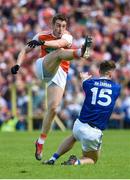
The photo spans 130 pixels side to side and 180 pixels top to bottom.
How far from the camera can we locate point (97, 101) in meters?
11.1

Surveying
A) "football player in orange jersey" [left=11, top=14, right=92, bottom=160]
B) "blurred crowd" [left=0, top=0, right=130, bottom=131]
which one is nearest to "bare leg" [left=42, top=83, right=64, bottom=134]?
"football player in orange jersey" [left=11, top=14, right=92, bottom=160]

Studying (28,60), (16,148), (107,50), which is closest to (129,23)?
(107,50)

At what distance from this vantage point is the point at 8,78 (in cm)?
2511

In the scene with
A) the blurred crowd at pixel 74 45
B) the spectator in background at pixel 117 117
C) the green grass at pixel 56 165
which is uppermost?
the green grass at pixel 56 165

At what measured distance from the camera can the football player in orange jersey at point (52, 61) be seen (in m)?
11.7

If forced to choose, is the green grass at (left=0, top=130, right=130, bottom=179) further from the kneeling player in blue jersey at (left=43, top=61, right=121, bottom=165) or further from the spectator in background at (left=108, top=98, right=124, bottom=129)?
the spectator in background at (left=108, top=98, right=124, bottom=129)

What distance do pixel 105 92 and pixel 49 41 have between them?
1276mm

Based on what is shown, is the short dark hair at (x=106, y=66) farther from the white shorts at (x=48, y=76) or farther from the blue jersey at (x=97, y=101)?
the white shorts at (x=48, y=76)

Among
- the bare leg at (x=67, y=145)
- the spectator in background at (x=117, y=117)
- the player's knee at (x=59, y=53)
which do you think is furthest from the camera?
the spectator in background at (x=117, y=117)

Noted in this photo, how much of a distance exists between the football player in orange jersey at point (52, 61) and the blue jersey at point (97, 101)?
56 centimetres

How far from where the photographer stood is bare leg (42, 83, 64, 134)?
12227 mm

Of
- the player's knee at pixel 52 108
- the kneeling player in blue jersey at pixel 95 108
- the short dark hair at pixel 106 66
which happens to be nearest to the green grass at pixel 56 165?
the kneeling player in blue jersey at pixel 95 108

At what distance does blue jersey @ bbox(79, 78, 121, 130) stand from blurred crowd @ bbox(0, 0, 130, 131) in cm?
1285

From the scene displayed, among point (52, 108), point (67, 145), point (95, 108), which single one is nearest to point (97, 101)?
point (95, 108)
